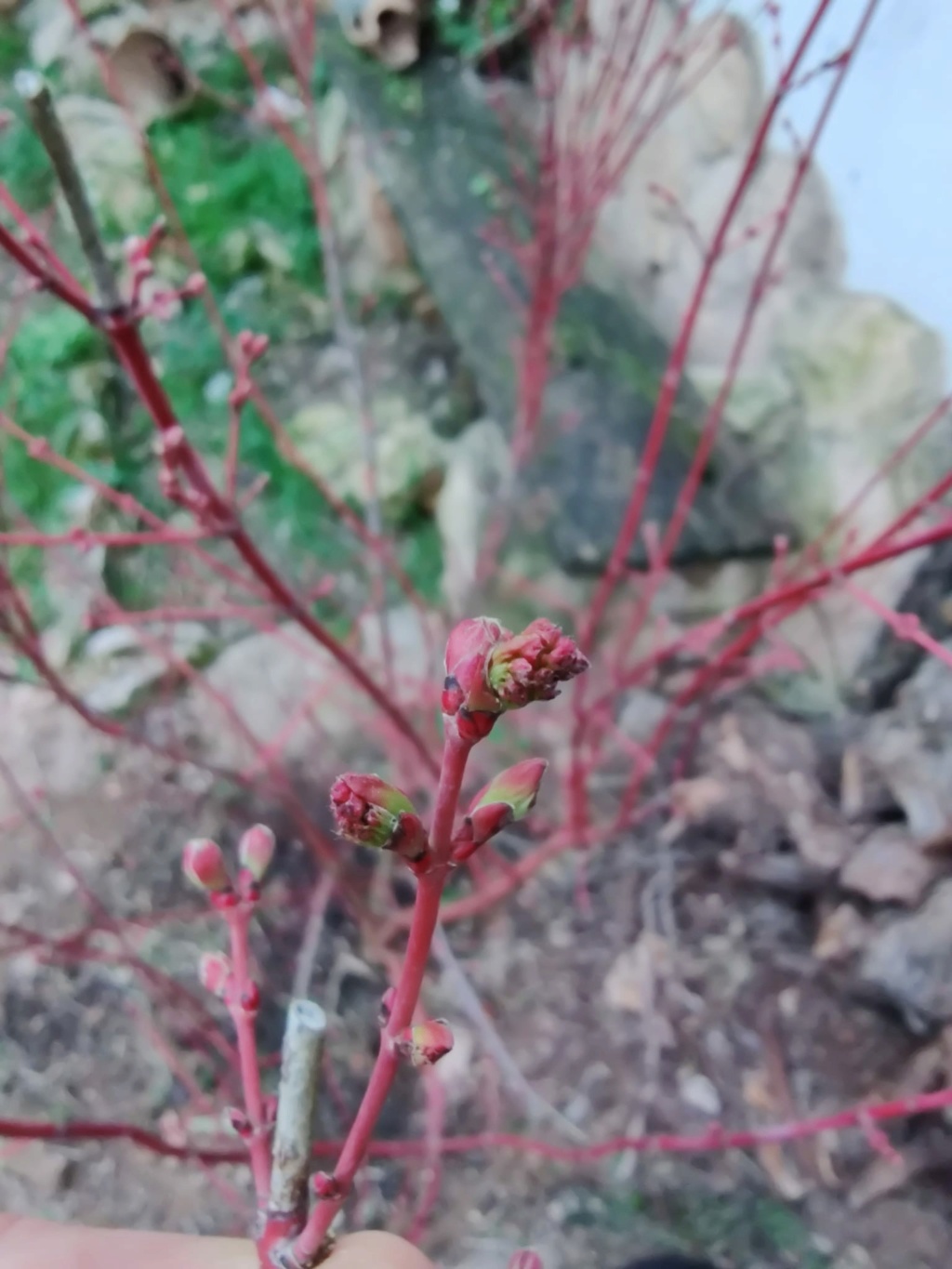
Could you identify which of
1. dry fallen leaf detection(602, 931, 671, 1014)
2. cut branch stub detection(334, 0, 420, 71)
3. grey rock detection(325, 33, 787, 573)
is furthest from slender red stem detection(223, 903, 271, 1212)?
cut branch stub detection(334, 0, 420, 71)

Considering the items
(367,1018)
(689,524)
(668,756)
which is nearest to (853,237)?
(689,524)

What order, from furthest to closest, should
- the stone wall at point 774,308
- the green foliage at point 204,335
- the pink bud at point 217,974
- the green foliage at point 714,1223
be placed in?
the green foliage at point 204,335 → the stone wall at point 774,308 → the green foliage at point 714,1223 → the pink bud at point 217,974

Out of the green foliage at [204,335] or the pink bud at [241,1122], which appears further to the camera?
the green foliage at [204,335]

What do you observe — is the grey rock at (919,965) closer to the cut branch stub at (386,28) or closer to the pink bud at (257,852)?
the pink bud at (257,852)

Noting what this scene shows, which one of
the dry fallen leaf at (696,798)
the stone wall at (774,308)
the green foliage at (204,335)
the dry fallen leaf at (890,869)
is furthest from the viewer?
the green foliage at (204,335)

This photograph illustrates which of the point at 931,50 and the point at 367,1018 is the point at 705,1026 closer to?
the point at 367,1018

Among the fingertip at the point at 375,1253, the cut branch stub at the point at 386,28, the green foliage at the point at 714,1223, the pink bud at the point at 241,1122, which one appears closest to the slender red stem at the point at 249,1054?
the pink bud at the point at 241,1122
